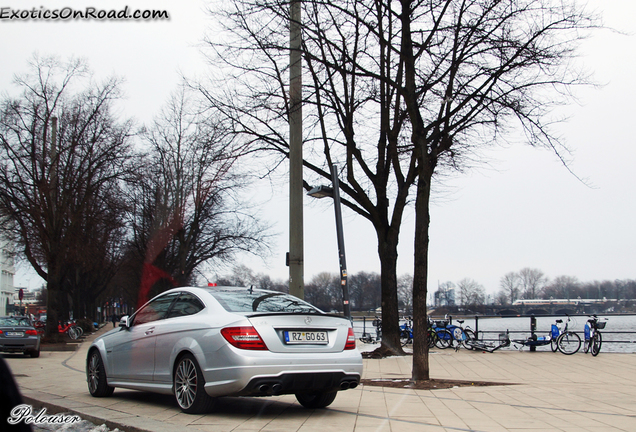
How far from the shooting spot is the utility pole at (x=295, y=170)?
1112 cm

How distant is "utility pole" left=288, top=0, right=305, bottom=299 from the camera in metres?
11.1

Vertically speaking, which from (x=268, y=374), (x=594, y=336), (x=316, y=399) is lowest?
(x=594, y=336)

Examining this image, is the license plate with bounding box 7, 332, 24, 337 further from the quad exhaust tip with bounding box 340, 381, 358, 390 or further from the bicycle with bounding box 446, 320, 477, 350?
the quad exhaust tip with bounding box 340, 381, 358, 390

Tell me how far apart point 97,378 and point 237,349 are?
3232 mm

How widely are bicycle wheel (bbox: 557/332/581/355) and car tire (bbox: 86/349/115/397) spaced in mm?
14342

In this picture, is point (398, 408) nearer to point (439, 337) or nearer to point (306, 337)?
point (306, 337)

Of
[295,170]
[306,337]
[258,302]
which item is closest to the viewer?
[306,337]

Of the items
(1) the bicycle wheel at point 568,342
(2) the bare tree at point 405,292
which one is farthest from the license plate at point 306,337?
(2) the bare tree at point 405,292

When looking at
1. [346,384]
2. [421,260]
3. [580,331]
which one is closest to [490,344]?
[580,331]

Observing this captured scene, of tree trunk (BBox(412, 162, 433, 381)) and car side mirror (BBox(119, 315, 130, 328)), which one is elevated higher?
tree trunk (BBox(412, 162, 433, 381))

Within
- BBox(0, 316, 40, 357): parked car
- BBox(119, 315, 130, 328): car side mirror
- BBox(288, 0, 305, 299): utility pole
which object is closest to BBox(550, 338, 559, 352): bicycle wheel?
BBox(288, 0, 305, 299): utility pole

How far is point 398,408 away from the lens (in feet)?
24.4

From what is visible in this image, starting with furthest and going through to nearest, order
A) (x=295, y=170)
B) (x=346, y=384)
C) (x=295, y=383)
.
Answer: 1. (x=295, y=170)
2. (x=346, y=384)
3. (x=295, y=383)

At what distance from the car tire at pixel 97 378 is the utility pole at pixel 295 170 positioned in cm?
357
